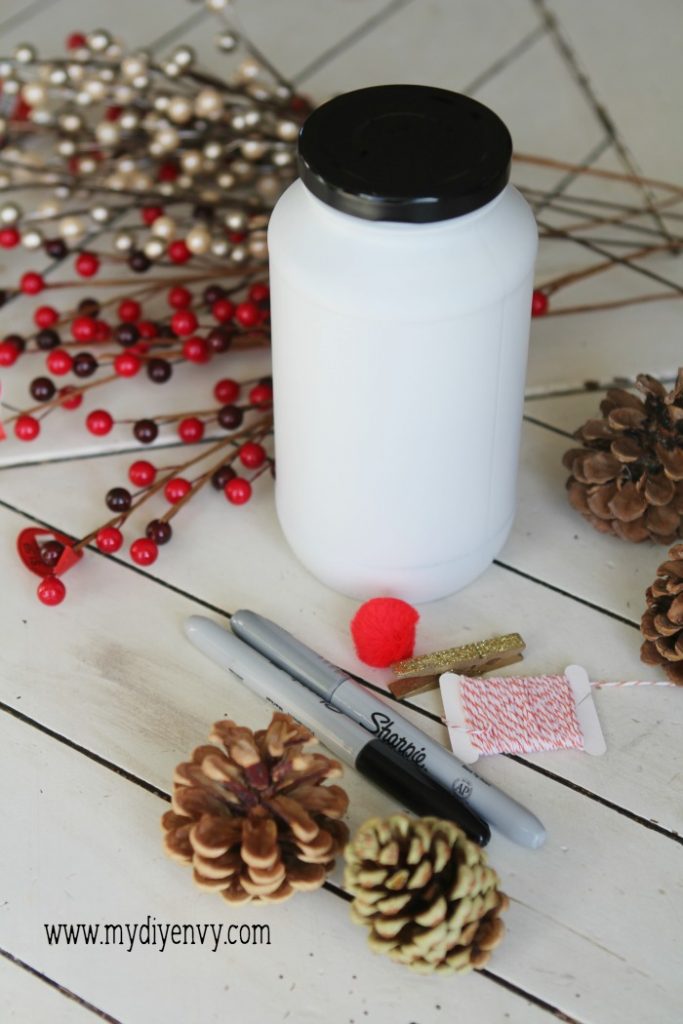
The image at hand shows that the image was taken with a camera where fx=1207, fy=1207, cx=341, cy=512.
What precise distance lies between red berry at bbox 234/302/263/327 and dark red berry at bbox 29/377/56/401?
0.39 ft

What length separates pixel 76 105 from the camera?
2.91 ft

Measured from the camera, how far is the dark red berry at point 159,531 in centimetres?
64

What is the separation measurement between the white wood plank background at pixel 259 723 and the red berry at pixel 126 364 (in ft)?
0.06

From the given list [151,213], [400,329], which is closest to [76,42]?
[151,213]

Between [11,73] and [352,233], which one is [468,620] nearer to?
[352,233]

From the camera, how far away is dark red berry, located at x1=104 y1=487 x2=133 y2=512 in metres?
0.66

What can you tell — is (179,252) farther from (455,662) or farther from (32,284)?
(455,662)

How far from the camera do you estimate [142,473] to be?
0.68 m

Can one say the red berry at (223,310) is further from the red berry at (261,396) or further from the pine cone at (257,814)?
the pine cone at (257,814)

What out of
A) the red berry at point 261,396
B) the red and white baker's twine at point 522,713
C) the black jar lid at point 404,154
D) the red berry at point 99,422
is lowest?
the red and white baker's twine at point 522,713

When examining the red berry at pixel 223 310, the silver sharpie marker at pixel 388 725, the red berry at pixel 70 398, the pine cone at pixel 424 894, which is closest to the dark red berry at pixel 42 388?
the red berry at pixel 70 398

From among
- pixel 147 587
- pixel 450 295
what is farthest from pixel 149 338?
pixel 450 295

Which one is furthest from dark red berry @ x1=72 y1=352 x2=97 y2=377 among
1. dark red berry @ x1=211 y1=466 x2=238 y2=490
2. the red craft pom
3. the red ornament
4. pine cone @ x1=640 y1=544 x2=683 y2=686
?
pine cone @ x1=640 y1=544 x2=683 y2=686

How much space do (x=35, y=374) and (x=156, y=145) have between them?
0.17 meters
